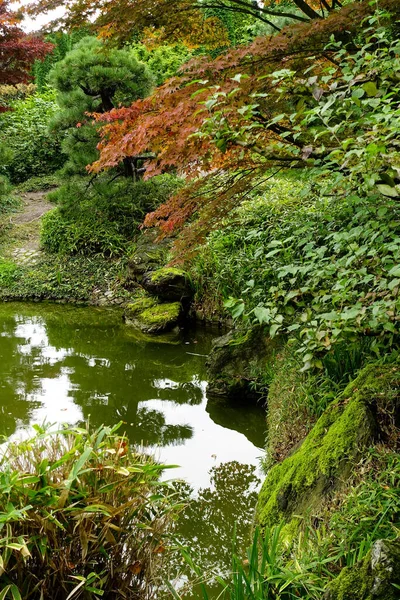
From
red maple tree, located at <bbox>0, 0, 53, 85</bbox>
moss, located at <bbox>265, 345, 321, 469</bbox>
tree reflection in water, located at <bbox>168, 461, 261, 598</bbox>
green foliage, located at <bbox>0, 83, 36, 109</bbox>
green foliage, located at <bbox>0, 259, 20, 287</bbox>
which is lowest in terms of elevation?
green foliage, located at <bbox>0, 259, 20, 287</bbox>

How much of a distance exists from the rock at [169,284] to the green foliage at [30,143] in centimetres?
795

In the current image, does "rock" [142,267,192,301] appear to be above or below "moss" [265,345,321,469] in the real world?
below

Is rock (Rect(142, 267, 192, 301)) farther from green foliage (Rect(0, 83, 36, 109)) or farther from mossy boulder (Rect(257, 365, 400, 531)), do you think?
green foliage (Rect(0, 83, 36, 109))

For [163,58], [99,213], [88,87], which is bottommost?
[99,213]

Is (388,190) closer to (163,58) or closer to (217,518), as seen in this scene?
(217,518)

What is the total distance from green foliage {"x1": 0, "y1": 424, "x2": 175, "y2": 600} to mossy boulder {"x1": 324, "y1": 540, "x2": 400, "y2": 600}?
2.27 feet

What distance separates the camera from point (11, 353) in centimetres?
557

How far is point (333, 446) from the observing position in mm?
2215

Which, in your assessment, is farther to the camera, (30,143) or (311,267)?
(30,143)

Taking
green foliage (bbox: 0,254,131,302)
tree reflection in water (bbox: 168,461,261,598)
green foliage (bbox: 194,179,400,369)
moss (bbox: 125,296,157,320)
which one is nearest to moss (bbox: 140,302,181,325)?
moss (bbox: 125,296,157,320)

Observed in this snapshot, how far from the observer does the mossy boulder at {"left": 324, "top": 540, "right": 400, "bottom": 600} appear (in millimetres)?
1377

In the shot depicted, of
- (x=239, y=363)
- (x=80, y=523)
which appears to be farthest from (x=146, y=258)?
(x=80, y=523)

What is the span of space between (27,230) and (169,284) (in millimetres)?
4854

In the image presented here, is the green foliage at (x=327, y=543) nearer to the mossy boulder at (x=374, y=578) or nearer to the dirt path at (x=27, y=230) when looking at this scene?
the mossy boulder at (x=374, y=578)
